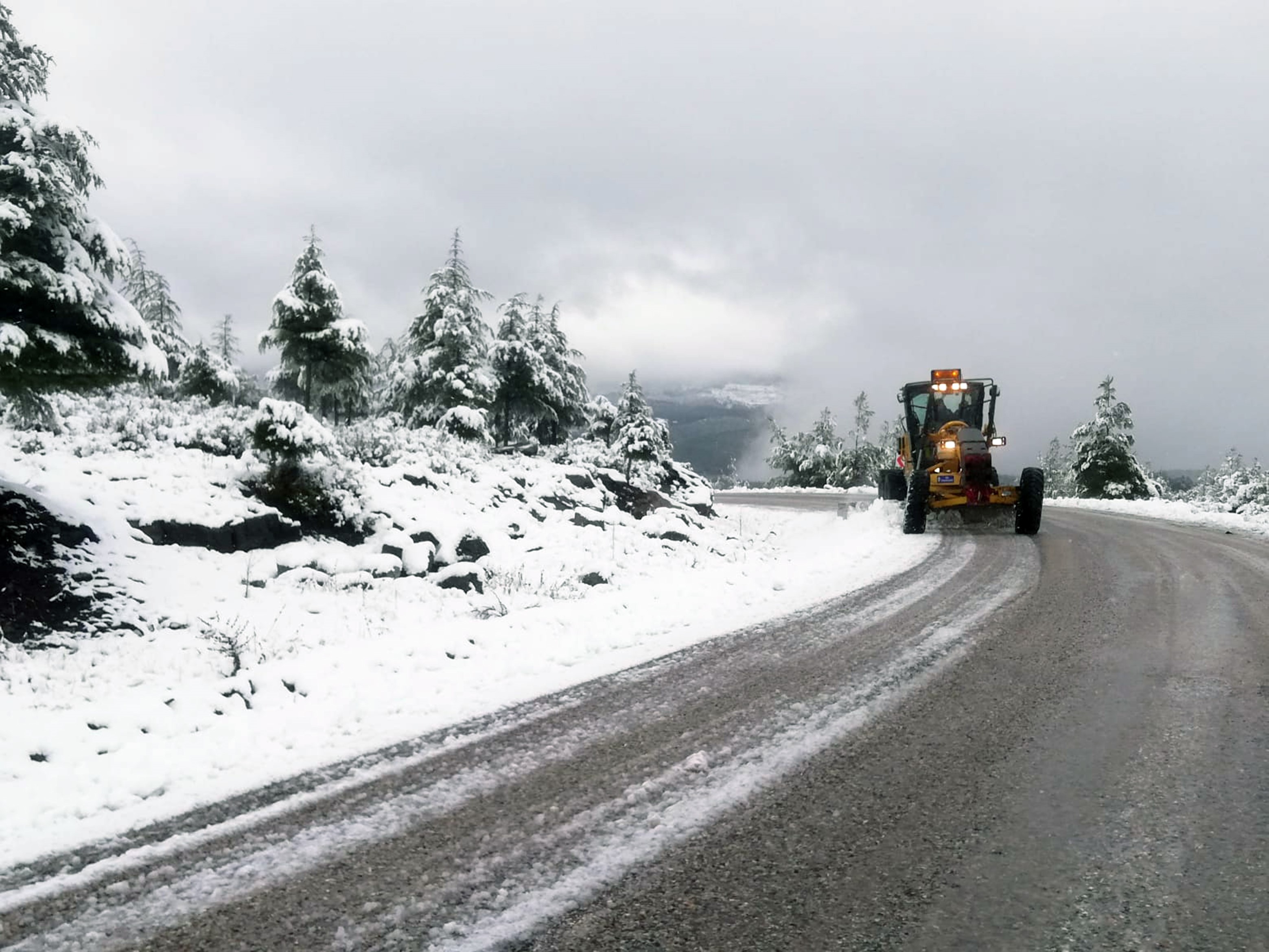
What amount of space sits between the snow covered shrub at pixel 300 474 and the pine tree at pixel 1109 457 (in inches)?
1518

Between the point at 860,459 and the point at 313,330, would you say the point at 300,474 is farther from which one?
the point at 860,459

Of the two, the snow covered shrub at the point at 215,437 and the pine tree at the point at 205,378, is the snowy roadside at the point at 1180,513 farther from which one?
the pine tree at the point at 205,378

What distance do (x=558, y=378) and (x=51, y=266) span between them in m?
21.5

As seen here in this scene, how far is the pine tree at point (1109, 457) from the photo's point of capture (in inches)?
1458

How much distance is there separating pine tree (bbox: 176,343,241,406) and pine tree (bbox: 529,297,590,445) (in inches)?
469

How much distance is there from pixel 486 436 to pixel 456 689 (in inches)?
679

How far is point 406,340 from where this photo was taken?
92.7 feet

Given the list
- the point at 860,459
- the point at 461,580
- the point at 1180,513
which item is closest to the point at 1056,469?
the point at 860,459

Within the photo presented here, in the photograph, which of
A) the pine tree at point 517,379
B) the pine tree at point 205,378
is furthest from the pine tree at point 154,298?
the pine tree at point 517,379

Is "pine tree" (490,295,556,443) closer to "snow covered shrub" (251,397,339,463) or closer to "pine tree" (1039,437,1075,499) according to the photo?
"snow covered shrub" (251,397,339,463)

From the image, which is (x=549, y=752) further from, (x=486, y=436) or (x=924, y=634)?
(x=486, y=436)

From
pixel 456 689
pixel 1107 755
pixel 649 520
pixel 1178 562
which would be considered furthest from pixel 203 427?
pixel 1178 562

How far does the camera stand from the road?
233 cm

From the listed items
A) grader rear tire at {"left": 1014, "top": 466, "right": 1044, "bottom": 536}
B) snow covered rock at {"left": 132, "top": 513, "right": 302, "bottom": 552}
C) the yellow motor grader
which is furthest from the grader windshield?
snow covered rock at {"left": 132, "top": 513, "right": 302, "bottom": 552}
